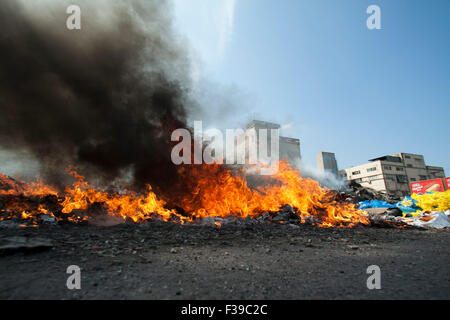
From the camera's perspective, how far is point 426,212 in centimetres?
1224

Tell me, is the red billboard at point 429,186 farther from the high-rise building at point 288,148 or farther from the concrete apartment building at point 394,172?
the concrete apartment building at point 394,172

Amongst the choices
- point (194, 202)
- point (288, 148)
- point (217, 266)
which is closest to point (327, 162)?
point (288, 148)

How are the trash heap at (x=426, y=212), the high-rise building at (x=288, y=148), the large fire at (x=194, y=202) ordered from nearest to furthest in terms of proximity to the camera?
1. the large fire at (x=194, y=202)
2. the trash heap at (x=426, y=212)
3. the high-rise building at (x=288, y=148)

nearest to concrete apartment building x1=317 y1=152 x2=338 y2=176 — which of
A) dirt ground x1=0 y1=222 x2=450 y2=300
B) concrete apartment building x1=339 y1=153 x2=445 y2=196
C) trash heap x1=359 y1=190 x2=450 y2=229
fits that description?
concrete apartment building x1=339 y1=153 x2=445 y2=196

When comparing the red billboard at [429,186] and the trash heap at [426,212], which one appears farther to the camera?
the red billboard at [429,186]

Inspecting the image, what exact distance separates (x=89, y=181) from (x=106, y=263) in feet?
28.7

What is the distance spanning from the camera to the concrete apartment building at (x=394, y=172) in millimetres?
58125

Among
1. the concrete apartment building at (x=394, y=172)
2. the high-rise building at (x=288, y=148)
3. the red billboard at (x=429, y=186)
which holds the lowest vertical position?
the red billboard at (x=429, y=186)

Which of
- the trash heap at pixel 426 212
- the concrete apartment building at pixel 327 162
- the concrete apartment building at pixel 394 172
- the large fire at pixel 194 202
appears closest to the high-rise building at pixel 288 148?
the concrete apartment building at pixel 327 162

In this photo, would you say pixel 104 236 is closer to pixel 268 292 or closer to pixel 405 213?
pixel 268 292

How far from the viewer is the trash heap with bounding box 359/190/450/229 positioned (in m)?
10.4

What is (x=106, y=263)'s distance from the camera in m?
4.12

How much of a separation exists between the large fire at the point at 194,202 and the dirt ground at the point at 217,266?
7.24ft
